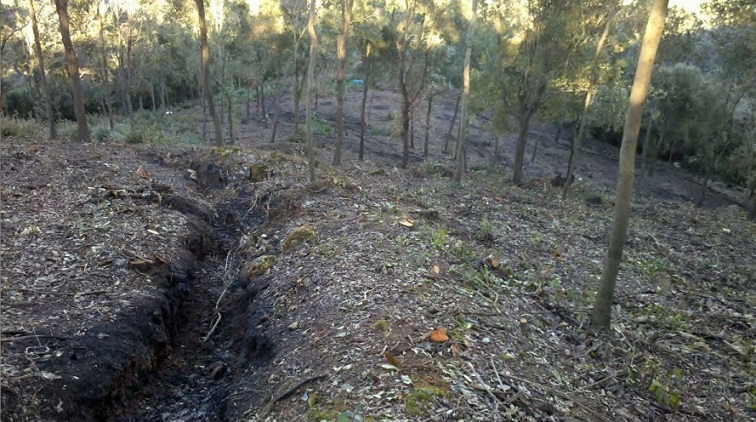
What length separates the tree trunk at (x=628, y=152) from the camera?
21.5 ft

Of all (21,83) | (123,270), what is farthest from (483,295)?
(21,83)

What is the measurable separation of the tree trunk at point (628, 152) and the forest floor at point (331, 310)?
604 mm

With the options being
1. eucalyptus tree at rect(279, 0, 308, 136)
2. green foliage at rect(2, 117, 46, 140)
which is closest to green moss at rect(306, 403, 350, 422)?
green foliage at rect(2, 117, 46, 140)

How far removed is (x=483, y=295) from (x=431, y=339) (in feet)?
7.41

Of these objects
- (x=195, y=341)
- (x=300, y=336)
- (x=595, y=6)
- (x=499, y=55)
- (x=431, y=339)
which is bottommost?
(x=195, y=341)

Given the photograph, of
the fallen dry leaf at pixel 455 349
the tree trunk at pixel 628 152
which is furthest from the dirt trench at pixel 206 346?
the tree trunk at pixel 628 152

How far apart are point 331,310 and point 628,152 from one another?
4.45 m

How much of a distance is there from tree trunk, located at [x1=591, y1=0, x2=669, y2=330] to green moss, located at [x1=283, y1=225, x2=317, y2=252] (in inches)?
213

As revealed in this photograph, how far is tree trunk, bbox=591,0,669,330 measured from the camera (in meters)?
6.57

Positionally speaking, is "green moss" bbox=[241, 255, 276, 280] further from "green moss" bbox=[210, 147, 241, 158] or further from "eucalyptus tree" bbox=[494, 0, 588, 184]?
"eucalyptus tree" bbox=[494, 0, 588, 184]

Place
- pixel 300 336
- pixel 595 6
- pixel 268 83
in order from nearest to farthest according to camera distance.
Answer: pixel 300 336 → pixel 595 6 → pixel 268 83

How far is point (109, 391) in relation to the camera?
256 inches

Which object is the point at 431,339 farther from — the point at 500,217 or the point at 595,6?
the point at 595,6

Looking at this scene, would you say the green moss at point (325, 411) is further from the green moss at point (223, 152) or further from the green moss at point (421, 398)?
the green moss at point (223, 152)
